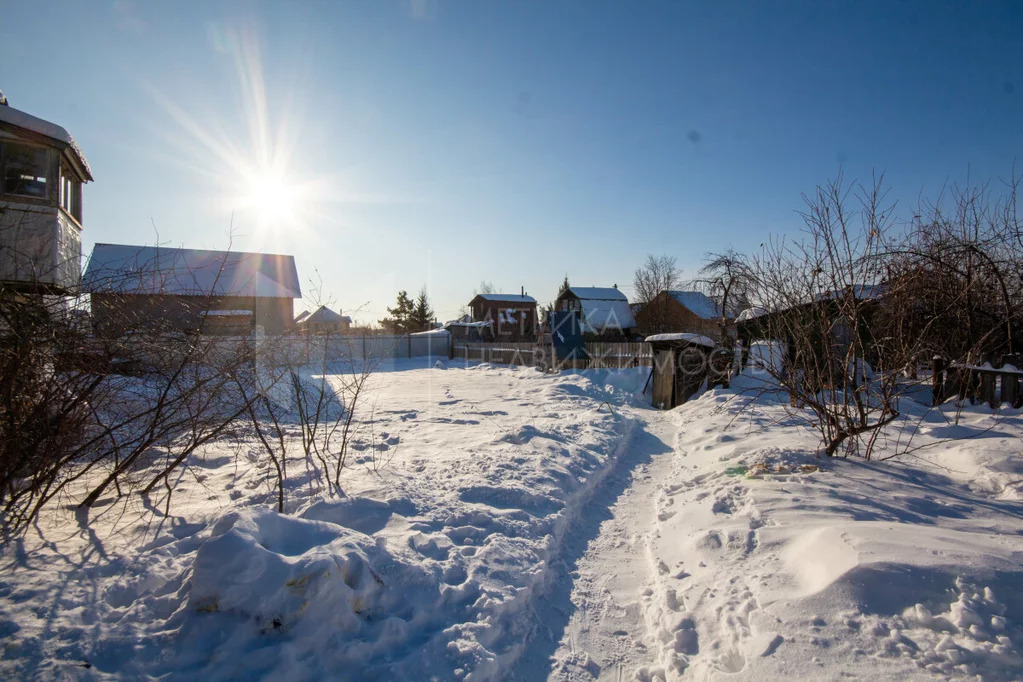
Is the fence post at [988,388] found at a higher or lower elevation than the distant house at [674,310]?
lower

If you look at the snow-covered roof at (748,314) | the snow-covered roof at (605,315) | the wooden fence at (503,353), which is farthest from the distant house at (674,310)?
the snow-covered roof at (748,314)

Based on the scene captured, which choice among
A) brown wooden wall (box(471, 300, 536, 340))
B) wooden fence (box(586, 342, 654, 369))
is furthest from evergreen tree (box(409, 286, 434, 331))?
wooden fence (box(586, 342, 654, 369))

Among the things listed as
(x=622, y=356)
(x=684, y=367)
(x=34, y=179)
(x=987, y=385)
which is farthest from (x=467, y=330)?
(x=987, y=385)

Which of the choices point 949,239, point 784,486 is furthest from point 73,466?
point 949,239

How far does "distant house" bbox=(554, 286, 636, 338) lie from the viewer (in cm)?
4325

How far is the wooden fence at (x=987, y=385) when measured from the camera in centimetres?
721

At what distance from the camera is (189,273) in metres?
4.75

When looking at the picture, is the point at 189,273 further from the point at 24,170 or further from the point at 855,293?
the point at 855,293

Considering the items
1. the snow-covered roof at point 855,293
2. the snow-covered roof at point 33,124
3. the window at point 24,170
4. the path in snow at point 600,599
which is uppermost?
the snow-covered roof at point 33,124

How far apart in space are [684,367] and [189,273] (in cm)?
1012

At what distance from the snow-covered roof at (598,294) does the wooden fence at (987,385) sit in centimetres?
3773

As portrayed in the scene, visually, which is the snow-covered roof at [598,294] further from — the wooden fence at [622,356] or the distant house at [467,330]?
the wooden fence at [622,356]

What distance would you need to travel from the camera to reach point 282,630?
256cm

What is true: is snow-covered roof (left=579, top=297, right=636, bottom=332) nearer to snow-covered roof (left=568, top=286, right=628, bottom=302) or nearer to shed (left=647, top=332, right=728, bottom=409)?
snow-covered roof (left=568, top=286, right=628, bottom=302)
